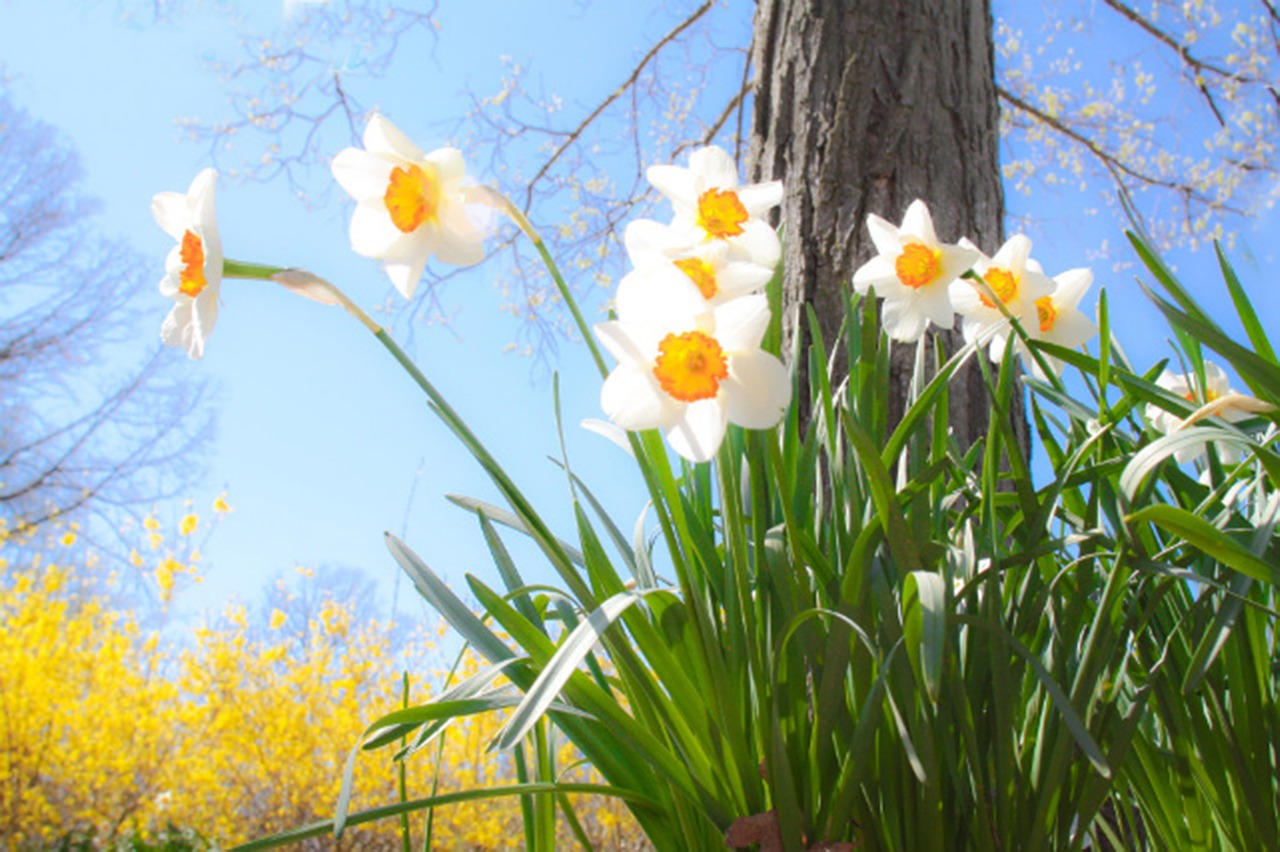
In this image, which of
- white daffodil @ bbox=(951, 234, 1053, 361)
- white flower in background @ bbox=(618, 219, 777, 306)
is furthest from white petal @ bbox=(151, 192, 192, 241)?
white daffodil @ bbox=(951, 234, 1053, 361)

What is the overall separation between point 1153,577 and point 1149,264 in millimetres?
269

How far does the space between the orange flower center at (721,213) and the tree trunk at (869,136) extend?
0.69 m

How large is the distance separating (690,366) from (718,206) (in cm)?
22

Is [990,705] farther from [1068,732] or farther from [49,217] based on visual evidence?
[49,217]

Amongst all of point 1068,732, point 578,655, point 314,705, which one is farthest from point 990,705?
point 314,705

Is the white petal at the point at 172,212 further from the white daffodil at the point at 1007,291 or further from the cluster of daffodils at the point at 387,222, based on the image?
the white daffodil at the point at 1007,291

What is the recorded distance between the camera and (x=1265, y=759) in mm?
777

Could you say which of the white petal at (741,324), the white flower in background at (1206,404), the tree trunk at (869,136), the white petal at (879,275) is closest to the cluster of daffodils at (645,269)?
the white petal at (741,324)

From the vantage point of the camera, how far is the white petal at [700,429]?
2.05ft

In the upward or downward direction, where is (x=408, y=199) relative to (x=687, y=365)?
upward

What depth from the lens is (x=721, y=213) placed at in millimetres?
793

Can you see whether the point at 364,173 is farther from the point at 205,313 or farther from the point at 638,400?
the point at 638,400

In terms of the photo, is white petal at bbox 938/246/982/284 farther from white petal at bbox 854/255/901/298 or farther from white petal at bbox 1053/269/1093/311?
white petal at bbox 1053/269/1093/311

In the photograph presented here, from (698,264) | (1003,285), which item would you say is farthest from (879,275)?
(698,264)
